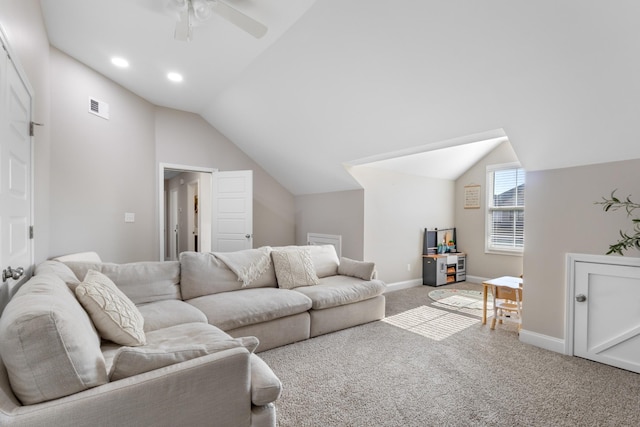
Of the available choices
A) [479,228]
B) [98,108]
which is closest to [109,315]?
[98,108]

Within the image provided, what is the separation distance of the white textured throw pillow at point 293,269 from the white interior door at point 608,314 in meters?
2.47

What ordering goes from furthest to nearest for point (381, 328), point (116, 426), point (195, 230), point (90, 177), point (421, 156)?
point (195, 230), point (421, 156), point (90, 177), point (381, 328), point (116, 426)

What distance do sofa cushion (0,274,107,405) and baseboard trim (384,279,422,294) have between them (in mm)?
4390

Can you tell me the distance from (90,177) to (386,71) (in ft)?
12.1

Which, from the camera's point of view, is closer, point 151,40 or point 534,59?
point 534,59

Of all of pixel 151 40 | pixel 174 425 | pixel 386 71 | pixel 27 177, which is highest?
pixel 151 40

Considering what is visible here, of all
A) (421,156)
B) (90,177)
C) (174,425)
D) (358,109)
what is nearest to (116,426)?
(174,425)

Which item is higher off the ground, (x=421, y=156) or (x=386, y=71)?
(x=386, y=71)

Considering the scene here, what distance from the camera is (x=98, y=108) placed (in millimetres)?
3855

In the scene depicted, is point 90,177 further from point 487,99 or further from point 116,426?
point 487,99

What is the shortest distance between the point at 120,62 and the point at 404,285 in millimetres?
5074

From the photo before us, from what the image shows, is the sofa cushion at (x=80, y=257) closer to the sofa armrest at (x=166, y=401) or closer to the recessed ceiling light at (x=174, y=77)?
the recessed ceiling light at (x=174, y=77)

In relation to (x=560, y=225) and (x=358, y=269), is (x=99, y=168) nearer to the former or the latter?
(x=358, y=269)

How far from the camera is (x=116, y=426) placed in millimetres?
1099
